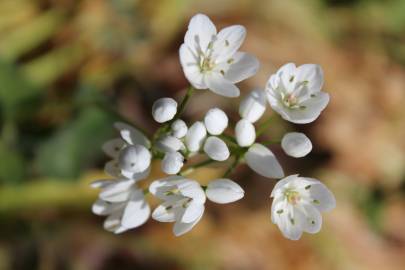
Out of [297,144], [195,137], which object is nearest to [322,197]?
[297,144]

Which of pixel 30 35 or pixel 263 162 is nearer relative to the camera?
pixel 263 162

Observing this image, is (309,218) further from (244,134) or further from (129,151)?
(129,151)

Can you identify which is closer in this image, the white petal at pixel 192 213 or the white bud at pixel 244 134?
the white petal at pixel 192 213

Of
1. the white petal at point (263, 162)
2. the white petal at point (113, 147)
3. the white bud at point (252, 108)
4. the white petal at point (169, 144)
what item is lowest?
the white petal at point (113, 147)

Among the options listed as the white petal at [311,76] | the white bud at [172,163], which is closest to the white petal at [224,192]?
the white bud at [172,163]

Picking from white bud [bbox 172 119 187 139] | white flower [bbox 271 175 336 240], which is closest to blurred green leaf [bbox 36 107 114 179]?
white bud [bbox 172 119 187 139]

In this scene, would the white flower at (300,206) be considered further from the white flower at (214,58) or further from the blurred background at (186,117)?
the blurred background at (186,117)

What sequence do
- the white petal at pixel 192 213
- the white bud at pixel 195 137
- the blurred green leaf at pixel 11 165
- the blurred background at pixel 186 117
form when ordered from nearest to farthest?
1. the white petal at pixel 192 213
2. the white bud at pixel 195 137
3. the blurred green leaf at pixel 11 165
4. the blurred background at pixel 186 117

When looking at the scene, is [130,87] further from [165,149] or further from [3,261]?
[165,149]
